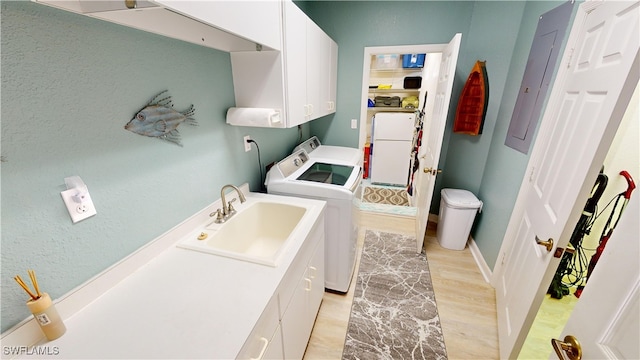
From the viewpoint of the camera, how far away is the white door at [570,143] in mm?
843

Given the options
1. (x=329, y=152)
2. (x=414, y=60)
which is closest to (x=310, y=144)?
(x=329, y=152)

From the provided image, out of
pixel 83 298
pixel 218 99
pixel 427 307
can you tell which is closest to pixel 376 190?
pixel 427 307

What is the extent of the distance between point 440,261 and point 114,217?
2.58 metres

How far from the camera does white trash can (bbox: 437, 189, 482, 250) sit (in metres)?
2.35

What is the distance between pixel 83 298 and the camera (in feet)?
2.67

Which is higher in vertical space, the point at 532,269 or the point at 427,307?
the point at 532,269

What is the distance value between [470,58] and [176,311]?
3.05m

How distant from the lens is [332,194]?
1.68 m

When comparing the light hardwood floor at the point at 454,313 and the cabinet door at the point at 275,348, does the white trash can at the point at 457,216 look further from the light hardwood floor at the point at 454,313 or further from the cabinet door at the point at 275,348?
the cabinet door at the point at 275,348

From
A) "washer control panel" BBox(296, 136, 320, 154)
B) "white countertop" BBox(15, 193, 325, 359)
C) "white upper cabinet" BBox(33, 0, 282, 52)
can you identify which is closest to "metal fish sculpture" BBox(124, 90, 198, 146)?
"white upper cabinet" BBox(33, 0, 282, 52)

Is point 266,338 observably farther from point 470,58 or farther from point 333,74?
point 470,58

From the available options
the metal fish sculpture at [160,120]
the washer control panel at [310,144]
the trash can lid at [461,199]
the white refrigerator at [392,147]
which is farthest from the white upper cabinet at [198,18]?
the white refrigerator at [392,147]

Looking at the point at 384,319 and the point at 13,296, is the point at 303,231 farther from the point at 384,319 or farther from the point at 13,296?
the point at 384,319

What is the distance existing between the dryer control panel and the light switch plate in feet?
3.73
